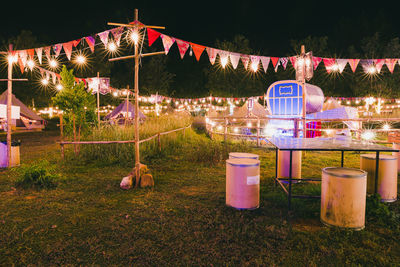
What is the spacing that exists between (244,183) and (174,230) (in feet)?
3.98

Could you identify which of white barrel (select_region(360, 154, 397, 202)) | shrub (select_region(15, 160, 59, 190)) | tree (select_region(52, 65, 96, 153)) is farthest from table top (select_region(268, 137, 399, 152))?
tree (select_region(52, 65, 96, 153))

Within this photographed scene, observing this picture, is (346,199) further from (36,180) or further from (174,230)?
(36,180)

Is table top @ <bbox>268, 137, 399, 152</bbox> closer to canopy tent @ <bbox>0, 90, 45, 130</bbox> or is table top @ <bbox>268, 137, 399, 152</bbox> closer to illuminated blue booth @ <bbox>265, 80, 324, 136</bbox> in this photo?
illuminated blue booth @ <bbox>265, 80, 324, 136</bbox>

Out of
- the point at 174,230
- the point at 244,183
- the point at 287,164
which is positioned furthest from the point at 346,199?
the point at 174,230

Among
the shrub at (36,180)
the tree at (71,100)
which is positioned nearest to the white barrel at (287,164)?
the shrub at (36,180)

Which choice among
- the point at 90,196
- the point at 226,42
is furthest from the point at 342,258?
the point at 226,42

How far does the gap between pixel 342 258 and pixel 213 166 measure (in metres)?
4.65

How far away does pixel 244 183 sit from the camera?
3.79m

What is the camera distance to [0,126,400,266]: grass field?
8.68ft

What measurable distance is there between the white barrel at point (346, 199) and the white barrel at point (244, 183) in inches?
38.8

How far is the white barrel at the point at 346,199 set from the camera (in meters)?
3.17

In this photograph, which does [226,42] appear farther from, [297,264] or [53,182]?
[297,264]

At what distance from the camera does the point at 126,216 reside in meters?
3.71

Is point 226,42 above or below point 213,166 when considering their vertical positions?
above
